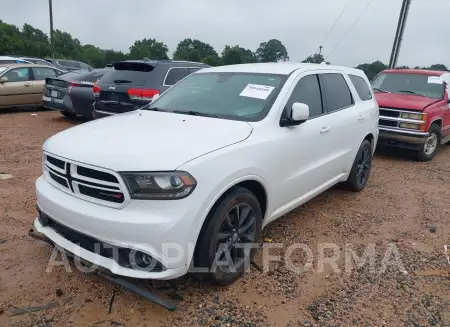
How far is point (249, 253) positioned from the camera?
328cm

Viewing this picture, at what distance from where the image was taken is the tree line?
33.6 metres

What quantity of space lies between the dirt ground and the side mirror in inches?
48.1

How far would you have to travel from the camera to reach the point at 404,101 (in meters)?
7.74

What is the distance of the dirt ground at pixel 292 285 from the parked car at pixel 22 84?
6.71 meters

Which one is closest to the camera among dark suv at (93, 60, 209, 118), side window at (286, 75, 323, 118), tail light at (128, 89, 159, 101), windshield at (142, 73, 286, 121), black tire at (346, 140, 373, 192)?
windshield at (142, 73, 286, 121)

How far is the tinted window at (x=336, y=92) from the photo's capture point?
4.47 metres

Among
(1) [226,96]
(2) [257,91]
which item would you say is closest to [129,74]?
(1) [226,96]

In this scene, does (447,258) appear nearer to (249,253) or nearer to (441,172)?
(249,253)

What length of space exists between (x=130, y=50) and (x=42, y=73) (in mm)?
59562

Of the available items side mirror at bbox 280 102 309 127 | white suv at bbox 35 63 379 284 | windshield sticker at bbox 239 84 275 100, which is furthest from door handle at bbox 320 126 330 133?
windshield sticker at bbox 239 84 275 100

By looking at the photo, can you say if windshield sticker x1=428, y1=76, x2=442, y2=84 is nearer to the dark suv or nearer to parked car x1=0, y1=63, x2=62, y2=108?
the dark suv

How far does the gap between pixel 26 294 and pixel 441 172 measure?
6.94 metres

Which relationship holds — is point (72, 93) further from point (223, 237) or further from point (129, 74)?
point (223, 237)

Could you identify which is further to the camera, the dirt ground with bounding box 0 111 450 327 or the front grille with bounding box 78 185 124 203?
the dirt ground with bounding box 0 111 450 327
